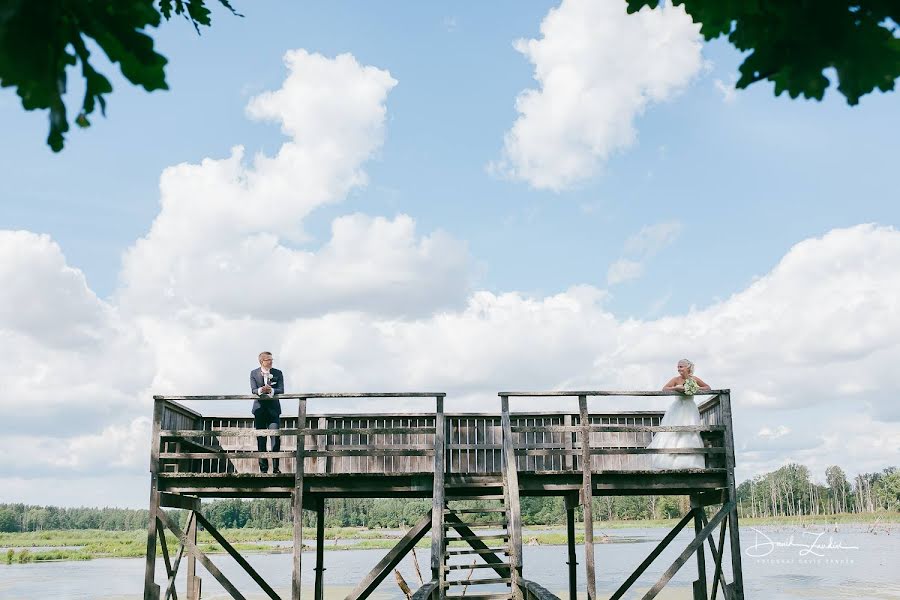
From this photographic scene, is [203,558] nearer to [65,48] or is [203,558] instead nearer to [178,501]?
[178,501]

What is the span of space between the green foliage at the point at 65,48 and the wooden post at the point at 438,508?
8.37 m

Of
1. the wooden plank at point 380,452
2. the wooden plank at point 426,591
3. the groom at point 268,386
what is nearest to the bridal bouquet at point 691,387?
the wooden plank at point 380,452

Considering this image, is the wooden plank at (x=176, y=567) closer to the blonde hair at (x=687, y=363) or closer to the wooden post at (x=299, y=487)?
the wooden post at (x=299, y=487)

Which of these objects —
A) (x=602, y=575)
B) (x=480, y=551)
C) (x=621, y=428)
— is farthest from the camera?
(x=602, y=575)

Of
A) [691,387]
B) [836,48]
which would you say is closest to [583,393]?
[691,387]

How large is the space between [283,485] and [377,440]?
284 cm

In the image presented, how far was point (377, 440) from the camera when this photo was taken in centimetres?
1546

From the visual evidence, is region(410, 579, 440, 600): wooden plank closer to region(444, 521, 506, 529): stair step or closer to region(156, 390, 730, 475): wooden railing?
region(444, 521, 506, 529): stair step

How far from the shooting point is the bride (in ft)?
42.0

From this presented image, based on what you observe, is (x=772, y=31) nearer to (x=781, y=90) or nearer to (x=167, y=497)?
A: (x=781, y=90)

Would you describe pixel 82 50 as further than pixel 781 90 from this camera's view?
No

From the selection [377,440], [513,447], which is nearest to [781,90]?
[513,447]

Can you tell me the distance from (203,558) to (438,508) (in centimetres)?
405

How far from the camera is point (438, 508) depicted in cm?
1139
